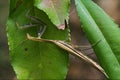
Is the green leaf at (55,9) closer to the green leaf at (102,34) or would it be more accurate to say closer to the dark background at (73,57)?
the green leaf at (102,34)

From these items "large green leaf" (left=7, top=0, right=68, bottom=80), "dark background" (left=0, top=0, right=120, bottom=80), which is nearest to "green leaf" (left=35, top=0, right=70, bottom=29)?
"large green leaf" (left=7, top=0, right=68, bottom=80)

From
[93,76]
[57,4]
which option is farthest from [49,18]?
[93,76]

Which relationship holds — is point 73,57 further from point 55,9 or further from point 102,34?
point 55,9

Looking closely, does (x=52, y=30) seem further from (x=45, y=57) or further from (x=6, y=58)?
(x=6, y=58)

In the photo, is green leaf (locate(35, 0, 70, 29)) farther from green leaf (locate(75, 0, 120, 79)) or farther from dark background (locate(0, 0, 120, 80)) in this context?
dark background (locate(0, 0, 120, 80))

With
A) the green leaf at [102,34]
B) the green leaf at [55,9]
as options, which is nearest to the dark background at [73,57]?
the green leaf at [102,34]

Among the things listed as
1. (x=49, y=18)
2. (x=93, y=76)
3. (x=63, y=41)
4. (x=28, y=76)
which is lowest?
(x=93, y=76)

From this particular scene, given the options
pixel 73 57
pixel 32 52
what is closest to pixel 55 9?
pixel 32 52
